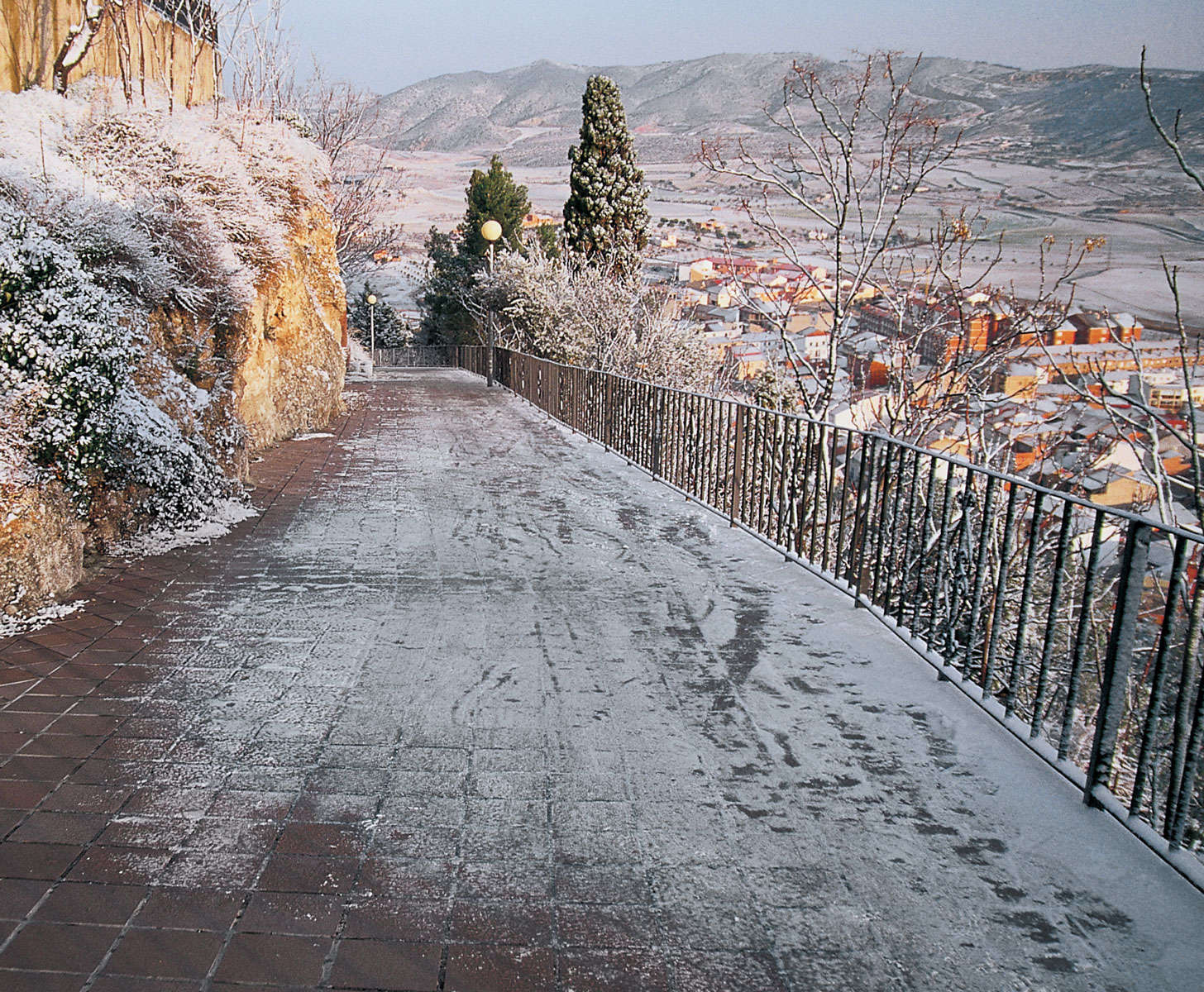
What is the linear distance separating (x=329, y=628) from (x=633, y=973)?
2.93 meters

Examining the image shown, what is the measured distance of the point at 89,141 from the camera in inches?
339

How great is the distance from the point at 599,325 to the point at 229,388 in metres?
16.5

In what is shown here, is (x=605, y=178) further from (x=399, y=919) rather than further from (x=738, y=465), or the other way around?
(x=399, y=919)

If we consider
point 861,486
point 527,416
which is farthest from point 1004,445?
point 861,486

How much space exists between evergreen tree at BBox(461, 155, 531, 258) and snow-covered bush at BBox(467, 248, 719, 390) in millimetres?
14247

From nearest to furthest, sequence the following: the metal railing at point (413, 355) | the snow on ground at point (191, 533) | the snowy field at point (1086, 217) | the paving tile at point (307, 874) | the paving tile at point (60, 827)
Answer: the paving tile at point (307, 874), the paving tile at point (60, 827), the snow on ground at point (191, 533), the snowy field at point (1086, 217), the metal railing at point (413, 355)

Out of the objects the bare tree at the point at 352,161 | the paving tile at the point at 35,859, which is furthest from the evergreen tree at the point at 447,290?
the paving tile at the point at 35,859

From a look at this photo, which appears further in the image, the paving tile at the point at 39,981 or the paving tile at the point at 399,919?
the paving tile at the point at 399,919

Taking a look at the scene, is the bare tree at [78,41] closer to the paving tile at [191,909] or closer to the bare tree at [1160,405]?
the paving tile at [191,909]

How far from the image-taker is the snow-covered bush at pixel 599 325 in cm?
2439

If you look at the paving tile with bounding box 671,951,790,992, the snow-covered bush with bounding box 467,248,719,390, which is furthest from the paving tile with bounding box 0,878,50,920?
the snow-covered bush with bounding box 467,248,719,390

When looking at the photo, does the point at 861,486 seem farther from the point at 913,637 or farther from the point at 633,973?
the point at 633,973

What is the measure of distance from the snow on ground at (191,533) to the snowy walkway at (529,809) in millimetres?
579

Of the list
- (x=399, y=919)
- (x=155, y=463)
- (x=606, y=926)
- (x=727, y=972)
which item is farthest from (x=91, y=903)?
(x=155, y=463)
